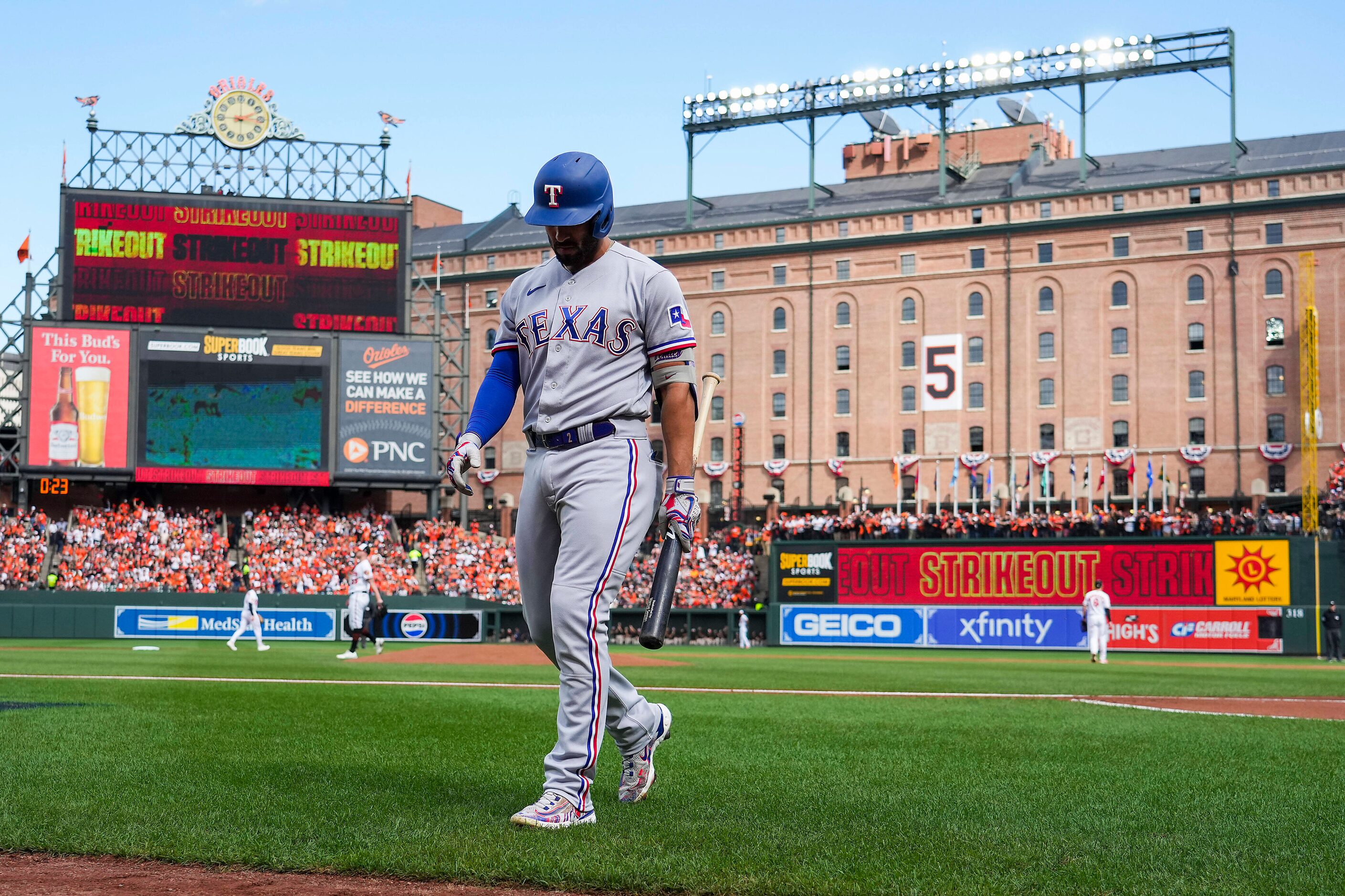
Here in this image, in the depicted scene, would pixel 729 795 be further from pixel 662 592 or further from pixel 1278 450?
pixel 1278 450

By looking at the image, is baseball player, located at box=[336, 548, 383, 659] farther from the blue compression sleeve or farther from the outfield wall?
the outfield wall

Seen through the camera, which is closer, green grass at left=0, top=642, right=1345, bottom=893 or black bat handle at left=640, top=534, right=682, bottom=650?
green grass at left=0, top=642, right=1345, bottom=893

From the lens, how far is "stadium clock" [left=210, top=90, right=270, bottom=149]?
174ft

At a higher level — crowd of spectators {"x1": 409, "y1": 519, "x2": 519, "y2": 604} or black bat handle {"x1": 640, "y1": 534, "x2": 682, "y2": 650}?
black bat handle {"x1": 640, "y1": 534, "x2": 682, "y2": 650}

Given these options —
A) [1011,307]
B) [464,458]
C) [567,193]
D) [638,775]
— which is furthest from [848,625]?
[567,193]

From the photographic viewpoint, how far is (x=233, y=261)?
1986 inches

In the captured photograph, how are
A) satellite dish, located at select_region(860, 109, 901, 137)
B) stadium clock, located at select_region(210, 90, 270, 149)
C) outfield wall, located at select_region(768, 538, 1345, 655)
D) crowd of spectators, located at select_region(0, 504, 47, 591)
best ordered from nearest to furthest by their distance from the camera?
outfield wall, located at select_region(768, 538, 1345, 655)
crowd of spectators, located at select_region(0, 504, 47, 591)
stadium clock, located at select_region(210, 90, 270, 149)
satellite dish, located at select_region(860, 109, 901, 137)

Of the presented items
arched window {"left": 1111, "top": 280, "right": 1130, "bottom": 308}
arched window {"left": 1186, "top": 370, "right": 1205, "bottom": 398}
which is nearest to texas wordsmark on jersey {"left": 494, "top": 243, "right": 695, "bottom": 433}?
arched window {"left": 1186, "top": 370, "right": 1205, "bottom": 398}

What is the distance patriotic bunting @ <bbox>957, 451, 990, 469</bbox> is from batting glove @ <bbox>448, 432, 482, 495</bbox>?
213 feet

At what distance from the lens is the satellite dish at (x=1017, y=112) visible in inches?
3036

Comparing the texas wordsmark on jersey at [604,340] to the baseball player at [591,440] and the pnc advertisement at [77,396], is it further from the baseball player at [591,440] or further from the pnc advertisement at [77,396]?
the pnc advertisement at [77,396]

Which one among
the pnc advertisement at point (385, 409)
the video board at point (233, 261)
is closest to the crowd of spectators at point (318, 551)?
the pnc advertisement at point (385, 409)

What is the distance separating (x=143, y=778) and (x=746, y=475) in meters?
69.1

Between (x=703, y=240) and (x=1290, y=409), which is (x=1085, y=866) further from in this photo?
(x=703, y=240)
